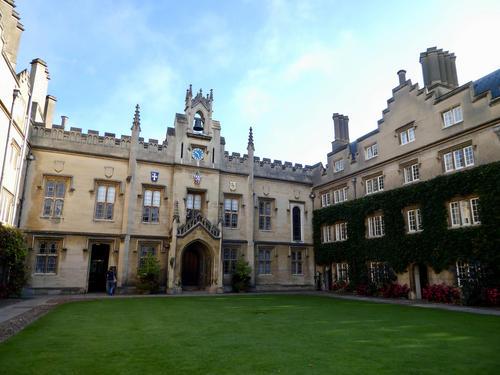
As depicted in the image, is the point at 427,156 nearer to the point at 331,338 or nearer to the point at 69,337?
the point at 331,338

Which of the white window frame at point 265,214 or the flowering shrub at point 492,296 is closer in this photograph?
the flowering shrub at point 492,296

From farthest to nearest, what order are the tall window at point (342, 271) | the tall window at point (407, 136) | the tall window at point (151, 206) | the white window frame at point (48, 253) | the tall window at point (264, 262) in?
the tall window at point (264, 262) → the tall window at point (342, 271) → the tall window at point (151, 206) → the tall window at point (407, 136) → the white window frame at point (48, 253)

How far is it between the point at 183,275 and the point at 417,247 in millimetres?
16290

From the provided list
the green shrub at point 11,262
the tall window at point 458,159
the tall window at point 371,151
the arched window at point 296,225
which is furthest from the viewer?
the arched window at point 296,225

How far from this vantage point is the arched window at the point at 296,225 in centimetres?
3037

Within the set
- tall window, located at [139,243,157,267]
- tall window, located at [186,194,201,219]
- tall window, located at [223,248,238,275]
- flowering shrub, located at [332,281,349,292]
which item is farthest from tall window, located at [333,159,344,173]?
tall window, located at [139,243,157,267]

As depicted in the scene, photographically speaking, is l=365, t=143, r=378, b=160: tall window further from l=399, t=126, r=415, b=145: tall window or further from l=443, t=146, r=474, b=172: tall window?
l=443, t=146, r=474, b=172: tall window

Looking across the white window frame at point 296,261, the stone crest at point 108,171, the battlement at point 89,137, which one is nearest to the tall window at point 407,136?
the white window frame at point 296,261

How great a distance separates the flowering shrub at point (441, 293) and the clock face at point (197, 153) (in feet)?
58.6

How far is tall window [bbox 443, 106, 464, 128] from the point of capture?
19.7 metres

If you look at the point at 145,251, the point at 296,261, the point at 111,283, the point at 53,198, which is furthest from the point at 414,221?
the point at 53,198

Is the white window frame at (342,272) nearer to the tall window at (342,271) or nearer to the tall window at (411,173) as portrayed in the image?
the tall window at (342,271)

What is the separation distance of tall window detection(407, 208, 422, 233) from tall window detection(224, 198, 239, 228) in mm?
12740

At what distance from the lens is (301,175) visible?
1254 inches
